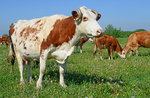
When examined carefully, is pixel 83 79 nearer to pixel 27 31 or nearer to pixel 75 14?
pixel 27 31

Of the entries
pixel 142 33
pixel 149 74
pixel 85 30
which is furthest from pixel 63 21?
pixel 142 33

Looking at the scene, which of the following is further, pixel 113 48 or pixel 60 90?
pixel 113 48

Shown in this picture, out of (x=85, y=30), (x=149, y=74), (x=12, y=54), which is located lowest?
(x=149, y=74)

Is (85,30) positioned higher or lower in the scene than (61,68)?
higher

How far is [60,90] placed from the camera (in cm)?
722

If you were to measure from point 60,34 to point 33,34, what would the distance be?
98 cm

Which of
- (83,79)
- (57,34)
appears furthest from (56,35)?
(83,79)

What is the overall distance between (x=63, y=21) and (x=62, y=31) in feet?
1.21

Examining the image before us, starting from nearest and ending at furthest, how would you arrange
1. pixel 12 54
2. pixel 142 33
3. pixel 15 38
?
pixel 15 38, pixel 12 54, pixel 142 33

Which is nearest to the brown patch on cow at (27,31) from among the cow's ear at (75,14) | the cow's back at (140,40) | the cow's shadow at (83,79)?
the cow's ear at (75,14)

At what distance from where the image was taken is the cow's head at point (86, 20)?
696 centimetres

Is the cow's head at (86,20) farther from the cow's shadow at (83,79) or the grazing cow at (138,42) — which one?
the grazing cow at (138,42)

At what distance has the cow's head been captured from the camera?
6957 mm

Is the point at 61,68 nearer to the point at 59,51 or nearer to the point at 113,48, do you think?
the point at 59,51
